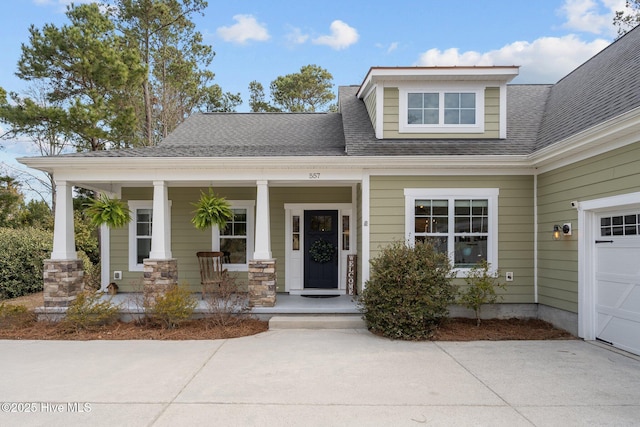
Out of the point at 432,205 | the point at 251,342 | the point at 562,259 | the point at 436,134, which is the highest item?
the point at 436,134

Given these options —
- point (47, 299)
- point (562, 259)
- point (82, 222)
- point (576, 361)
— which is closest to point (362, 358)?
point (576, 361)

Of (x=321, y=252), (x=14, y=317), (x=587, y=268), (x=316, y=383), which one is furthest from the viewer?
(x=321, y=252)

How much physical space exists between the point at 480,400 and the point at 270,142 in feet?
23.9

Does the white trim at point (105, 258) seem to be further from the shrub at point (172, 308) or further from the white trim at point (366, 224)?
the white trim at point (366, 224)

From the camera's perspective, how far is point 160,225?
7.68 meters

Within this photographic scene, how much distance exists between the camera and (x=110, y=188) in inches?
364

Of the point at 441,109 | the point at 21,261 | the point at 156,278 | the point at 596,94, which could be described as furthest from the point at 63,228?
the point at 596,94

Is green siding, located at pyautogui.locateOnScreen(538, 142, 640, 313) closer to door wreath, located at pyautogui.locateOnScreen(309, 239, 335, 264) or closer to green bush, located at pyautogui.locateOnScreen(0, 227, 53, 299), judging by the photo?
door wreath, located at pyautogui.locateOnScreen(309, 239, 335, 264)

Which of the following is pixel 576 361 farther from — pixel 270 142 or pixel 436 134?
pixel 270 142

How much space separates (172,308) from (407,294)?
12.5ft

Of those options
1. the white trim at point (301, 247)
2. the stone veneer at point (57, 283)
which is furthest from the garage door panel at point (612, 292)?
the stone veneer at point (57, 283)

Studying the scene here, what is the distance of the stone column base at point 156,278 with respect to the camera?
748cm

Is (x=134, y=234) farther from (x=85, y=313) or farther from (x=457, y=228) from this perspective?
(x=457, y=228)

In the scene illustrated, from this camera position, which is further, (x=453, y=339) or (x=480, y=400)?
(x=453, y=339)
